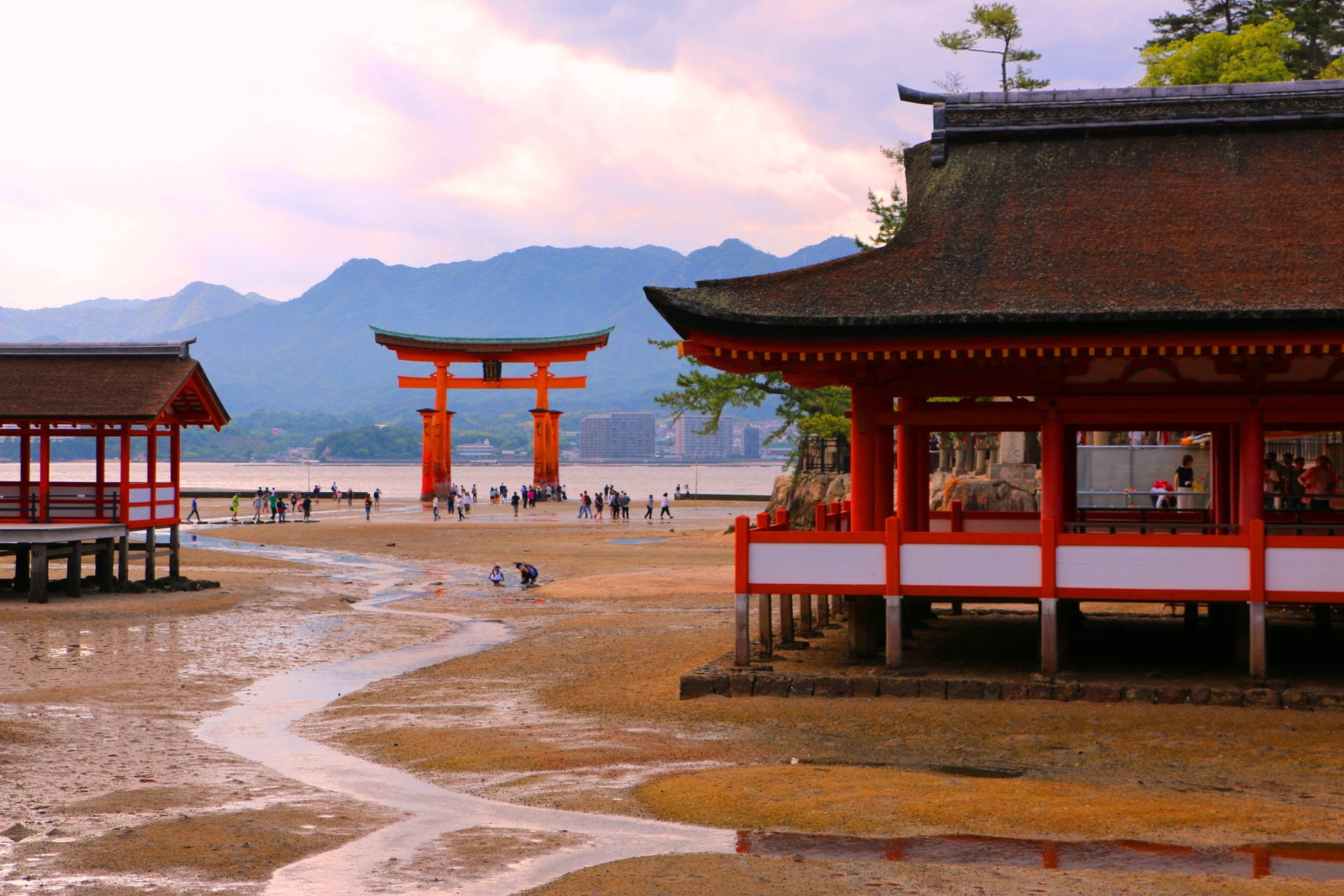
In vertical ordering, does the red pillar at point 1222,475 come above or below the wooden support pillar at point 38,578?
above

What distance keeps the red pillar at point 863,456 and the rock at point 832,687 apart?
2.10 meters

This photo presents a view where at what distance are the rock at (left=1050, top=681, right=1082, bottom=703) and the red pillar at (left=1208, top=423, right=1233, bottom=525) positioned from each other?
16.0ft

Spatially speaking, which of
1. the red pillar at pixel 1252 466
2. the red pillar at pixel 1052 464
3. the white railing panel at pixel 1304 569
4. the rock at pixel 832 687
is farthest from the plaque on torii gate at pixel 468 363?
the white railing panel at pixel 1304 569

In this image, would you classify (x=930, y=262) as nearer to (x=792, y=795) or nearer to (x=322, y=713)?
(x=792, y=795)

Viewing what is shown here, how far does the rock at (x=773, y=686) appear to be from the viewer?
1368 centimetres

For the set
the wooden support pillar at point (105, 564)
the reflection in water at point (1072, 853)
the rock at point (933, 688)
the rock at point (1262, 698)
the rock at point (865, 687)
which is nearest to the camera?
the reflection in water at point (1072, 853)

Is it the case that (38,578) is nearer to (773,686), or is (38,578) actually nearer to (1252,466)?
(773,686)

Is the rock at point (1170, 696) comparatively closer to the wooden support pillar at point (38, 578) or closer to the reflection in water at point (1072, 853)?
the reflection in water at point (1072, 853)

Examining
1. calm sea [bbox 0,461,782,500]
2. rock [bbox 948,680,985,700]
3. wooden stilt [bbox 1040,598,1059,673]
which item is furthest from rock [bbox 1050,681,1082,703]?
calm sea [bbox 0,461,782,500]

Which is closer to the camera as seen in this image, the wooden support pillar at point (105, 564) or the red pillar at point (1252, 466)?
the red pillar at point (1252, 466)

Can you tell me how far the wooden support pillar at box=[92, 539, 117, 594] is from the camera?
26.3 meters

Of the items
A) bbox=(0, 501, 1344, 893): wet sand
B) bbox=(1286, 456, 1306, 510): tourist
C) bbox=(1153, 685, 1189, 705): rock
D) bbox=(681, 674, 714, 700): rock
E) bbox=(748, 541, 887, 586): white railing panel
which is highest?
bbox=(1286, 456, 1306, 510): tourist

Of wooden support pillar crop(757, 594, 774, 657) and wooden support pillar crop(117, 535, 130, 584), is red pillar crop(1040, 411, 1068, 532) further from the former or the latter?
wooden support pillar crop(117, 535, 130, 584)

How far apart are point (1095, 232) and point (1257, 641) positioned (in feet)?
17.8
